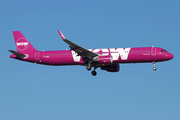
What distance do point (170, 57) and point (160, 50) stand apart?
2.25 m

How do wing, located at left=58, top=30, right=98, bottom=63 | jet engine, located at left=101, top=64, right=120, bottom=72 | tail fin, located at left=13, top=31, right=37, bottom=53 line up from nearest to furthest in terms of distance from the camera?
1. wing, located at left=58, top=30, right=98, bottom=63
2. jet engine, located at left=101, top=64, right=120, bottom=72
3. tail fin, located at left=13, top=31, right=37, bottom=53

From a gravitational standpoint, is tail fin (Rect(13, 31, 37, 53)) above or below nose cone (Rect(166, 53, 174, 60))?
above

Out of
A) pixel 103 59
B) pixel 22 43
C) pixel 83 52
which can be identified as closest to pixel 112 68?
pixel 103 59

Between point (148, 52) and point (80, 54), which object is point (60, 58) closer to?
point (80, 54)

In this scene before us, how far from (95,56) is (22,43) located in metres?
17.4

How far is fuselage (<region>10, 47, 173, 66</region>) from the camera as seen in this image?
58500mm

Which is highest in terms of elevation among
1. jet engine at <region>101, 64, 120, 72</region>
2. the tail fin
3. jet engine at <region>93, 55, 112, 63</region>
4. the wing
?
the tail fin

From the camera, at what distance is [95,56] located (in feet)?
196

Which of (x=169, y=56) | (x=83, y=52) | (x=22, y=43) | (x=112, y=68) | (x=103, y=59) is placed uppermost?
(x=22, y=43)

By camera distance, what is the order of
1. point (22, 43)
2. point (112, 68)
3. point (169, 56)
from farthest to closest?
point (22, 43)
point (112, 68)
point (169, 56)

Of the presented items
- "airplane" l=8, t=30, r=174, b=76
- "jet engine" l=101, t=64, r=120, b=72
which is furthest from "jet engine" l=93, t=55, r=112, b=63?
"jet engine" l=101, t=64, r=120, b=72

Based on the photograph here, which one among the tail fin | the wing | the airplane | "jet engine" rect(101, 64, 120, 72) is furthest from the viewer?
the tail fin

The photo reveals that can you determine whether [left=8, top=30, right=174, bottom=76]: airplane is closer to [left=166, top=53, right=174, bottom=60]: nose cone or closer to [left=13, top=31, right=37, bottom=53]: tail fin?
[left=166, top=53, right=174, bottom=60]: nose cone

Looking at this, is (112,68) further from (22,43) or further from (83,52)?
(22,43)
